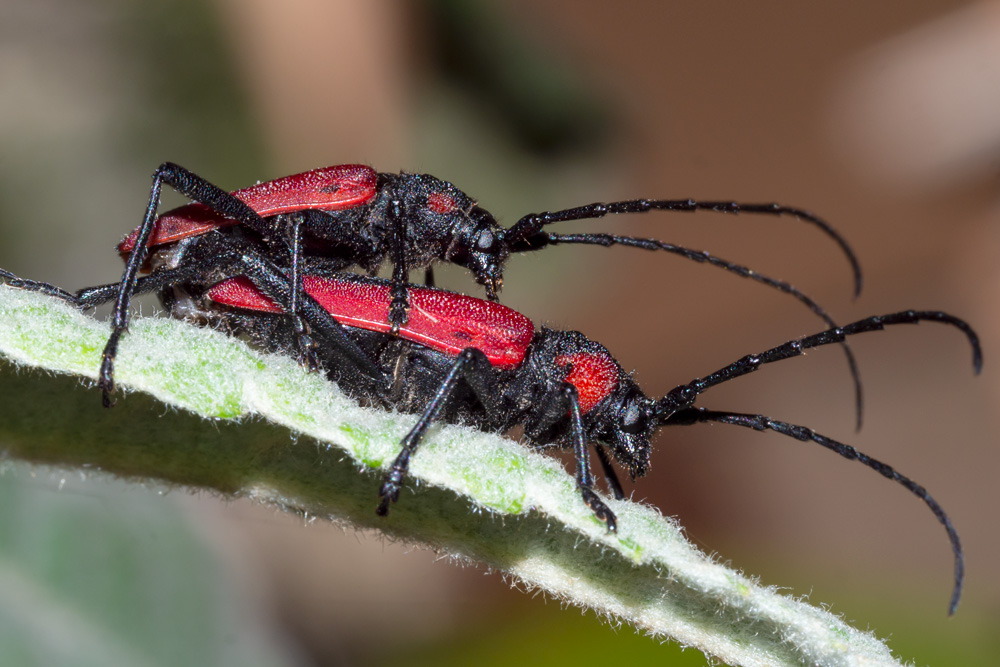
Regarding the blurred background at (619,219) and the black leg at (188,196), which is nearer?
the black leg at (188,196)

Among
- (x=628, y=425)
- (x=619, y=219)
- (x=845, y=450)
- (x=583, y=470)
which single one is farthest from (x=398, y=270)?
(x=619, y=219)

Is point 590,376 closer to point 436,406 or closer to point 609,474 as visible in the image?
point 609,474

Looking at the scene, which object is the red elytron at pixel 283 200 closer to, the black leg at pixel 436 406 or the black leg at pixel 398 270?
the black leg at pixel 398 270

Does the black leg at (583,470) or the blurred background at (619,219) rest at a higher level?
the blurred background at (619,219)

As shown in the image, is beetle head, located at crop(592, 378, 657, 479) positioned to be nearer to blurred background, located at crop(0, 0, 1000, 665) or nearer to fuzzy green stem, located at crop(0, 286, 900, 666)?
blurred background, located at crop(0, 0, 1000, 665)

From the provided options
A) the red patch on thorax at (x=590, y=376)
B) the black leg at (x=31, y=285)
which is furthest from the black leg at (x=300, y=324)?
the red patch on thorax at (x=590, y=376)

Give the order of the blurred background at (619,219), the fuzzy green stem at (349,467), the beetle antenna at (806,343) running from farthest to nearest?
1. the blurred background at (619,219)
2. the beetle antenna at (806,343)
3. the fuzzy green stem at (349,467)

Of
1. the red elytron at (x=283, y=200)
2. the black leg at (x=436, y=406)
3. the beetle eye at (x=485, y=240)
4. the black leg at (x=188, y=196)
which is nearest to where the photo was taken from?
the black leg at (x=436, y=406)
